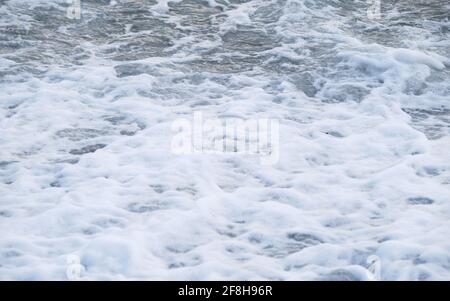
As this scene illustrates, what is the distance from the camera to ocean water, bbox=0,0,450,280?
13.6 feet

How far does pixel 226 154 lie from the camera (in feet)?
17.6

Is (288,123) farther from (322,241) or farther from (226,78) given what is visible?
(322,241)

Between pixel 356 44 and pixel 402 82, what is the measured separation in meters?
0.95

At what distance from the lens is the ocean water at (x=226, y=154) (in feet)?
13.6

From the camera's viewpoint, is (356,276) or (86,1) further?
(86,1)

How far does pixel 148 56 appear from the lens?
716 cm

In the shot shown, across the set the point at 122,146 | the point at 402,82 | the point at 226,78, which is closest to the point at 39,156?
the point at 122,146

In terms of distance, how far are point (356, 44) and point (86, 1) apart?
3.89 metres

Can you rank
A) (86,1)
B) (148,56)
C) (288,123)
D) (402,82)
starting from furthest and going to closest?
(86,1) < (148,56) < (402,82) < (288,123)

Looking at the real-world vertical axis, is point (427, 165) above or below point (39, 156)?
above

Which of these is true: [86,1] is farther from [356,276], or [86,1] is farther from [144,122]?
[356,276]
